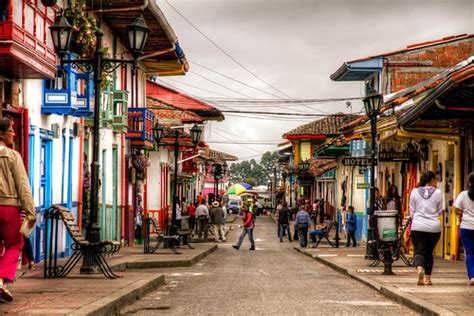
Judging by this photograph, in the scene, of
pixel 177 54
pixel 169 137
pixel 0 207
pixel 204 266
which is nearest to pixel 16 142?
pixel 204 266

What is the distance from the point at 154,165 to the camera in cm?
4247

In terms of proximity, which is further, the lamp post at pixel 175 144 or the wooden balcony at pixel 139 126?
the wooden balcony at pixel 139 126

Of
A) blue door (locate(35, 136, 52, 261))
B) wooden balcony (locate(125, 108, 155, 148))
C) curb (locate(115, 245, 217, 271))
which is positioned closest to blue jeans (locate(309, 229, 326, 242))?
wooden balcony (locate(125, 108, 155, 148))

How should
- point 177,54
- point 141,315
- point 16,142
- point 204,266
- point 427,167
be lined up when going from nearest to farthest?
point 141,315 < point 16,142 < point 204,266 < point 427,167 < point 177,54

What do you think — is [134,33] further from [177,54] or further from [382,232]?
[177,54]

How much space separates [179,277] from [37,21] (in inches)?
214

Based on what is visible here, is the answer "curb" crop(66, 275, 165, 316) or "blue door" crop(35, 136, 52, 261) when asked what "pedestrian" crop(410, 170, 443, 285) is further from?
"blue door" crop(35, 136, 52, 261)

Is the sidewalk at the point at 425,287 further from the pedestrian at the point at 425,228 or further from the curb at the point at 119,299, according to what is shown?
the curb at the point at 119,299

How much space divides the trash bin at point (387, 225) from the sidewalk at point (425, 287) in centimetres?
68

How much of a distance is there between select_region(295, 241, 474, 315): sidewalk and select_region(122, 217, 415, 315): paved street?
181 mm

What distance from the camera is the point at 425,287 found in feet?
46.1

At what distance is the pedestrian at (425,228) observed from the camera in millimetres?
14344

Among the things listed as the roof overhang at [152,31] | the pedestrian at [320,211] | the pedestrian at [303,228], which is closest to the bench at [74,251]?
the roof overhang at [152,31]

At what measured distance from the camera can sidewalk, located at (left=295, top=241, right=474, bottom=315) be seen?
11273mm
